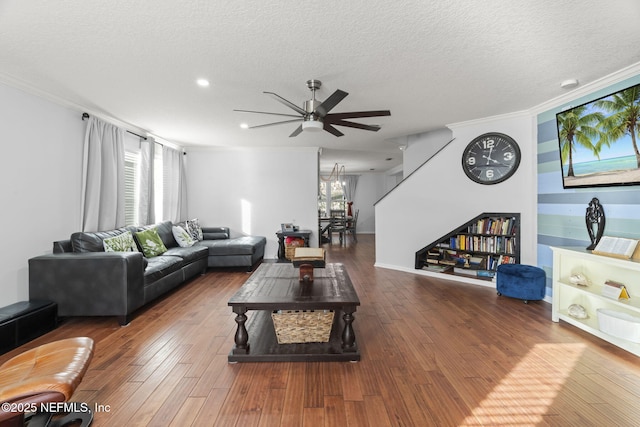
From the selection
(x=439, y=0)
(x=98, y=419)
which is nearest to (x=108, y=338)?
(x=98, y=419)

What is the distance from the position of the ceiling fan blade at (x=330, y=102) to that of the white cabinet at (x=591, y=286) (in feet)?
9.15

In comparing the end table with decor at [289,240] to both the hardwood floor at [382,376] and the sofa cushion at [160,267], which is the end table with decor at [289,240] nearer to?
the sofa cushion at [160,267]

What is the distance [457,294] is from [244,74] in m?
3.84

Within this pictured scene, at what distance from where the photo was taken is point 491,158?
14.7ft

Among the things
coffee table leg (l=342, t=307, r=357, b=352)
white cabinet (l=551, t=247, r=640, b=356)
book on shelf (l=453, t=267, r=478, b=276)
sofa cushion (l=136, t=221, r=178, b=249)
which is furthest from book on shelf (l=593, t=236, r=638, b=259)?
sofa cushion (l=136, t=221, r=178, b=249)

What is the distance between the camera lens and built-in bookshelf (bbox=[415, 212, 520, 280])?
4.40 meters

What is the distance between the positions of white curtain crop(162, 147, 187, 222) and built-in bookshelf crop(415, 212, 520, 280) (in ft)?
16.3

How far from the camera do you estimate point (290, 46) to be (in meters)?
2.39

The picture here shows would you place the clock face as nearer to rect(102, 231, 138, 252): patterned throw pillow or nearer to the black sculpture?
the black sculpture

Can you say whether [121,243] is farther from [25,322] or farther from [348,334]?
[348,334]

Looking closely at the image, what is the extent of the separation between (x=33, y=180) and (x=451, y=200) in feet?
18.5

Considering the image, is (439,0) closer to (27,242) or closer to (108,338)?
(108,338)

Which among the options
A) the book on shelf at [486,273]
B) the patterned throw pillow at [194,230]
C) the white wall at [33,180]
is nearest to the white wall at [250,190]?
the patterned throw pillow at [194,230]

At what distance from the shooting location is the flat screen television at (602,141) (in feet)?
9.05
